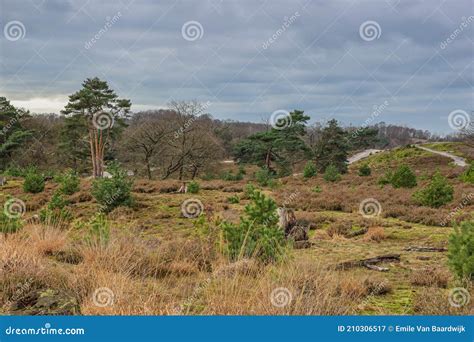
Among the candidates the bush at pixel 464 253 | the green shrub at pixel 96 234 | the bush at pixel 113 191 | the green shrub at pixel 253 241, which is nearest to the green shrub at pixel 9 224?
the green shrub at pixel 96 234

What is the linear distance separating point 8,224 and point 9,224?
0.14 ft

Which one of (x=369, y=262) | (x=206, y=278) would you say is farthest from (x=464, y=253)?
(x=206, y=278)

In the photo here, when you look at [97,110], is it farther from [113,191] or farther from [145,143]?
[113,191]

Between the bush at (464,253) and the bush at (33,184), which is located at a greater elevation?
the bush at (33,184)

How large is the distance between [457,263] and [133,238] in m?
4.43

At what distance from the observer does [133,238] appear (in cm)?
685

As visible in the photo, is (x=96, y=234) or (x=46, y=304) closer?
(x=46, y=304)

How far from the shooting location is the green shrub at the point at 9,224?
7.73 meters

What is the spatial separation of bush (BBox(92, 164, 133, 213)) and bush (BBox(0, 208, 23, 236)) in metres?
6.65

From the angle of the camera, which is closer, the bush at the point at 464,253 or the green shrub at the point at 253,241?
the bush at the point at 464,253

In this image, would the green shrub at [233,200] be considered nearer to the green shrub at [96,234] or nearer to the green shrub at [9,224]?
the green shrub at [9,224]

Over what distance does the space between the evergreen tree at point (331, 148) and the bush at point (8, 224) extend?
3654cm

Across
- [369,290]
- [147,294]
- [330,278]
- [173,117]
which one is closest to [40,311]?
[147,294]

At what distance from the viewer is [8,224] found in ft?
25.6
